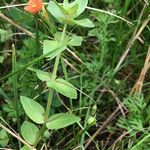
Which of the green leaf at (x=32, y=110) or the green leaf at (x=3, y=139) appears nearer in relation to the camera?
the green leaf at (x=32, y=110)

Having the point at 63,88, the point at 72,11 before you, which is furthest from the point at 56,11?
the point at 63,88

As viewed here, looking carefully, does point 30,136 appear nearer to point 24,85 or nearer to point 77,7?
point 24,85

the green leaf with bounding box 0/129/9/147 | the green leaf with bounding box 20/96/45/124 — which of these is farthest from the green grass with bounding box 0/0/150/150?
the green leaf with bounding box 20/96/45/124

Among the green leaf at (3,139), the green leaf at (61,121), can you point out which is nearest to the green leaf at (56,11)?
the green leaf at (61,121)

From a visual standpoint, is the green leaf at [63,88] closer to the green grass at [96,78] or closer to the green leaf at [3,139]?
the green grass at [96,78]

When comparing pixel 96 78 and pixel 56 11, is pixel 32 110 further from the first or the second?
pixel 96 78

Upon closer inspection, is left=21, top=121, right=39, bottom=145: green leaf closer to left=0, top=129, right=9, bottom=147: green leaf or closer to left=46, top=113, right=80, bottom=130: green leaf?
left=46, top=113, right=80, bottom=130: green leaf

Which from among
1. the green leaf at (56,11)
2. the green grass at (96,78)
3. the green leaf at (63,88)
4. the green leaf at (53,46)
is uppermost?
the green leaf at (56,11)
